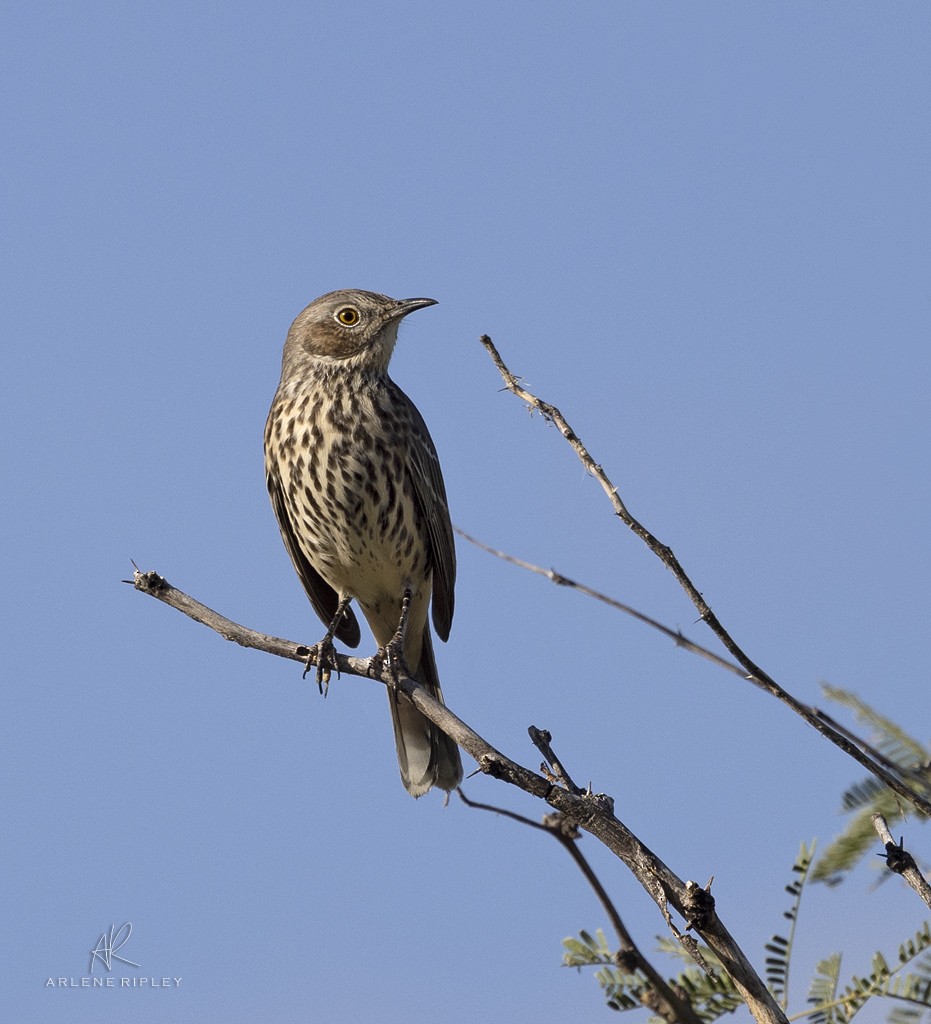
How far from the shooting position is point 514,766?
14.6 ft

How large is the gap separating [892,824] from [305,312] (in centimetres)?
678

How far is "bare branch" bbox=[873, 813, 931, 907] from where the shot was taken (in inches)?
126

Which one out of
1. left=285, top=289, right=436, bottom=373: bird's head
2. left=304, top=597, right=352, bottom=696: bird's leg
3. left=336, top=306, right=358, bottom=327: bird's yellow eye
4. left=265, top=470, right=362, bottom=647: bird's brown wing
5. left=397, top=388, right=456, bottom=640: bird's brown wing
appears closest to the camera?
left=304, top=597, right=352, bottom=696: bird's leg

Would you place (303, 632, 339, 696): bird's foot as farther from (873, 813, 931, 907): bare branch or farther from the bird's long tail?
(873, 813, 931, 907): bare branch

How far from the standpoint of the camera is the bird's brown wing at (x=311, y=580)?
861 cm

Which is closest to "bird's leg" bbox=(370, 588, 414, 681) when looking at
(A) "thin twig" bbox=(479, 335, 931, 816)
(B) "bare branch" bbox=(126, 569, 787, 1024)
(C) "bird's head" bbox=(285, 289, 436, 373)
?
(B) "bare branch" bbox=(126, 569, 787, 1024)

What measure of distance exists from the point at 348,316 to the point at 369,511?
1756mm

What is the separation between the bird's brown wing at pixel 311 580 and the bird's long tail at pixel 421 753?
622 mm

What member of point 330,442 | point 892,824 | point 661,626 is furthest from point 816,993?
point 330,442

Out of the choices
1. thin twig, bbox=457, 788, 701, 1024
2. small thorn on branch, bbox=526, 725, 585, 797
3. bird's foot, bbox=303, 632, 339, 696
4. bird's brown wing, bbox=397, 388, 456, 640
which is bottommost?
thin twig, bbox=457, 788, 701, 1024

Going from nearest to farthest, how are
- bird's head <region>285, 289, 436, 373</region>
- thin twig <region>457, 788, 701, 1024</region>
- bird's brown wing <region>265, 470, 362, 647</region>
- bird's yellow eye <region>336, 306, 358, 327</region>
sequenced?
thin twig <region>457, 788, 701, 1024</region> → bird's brown wing <region>265, 470, 362, 647</region> → bird's head <region>285, 289, 436, 373</region> → bird's yellow eye <region>336, 306, 358, 327</region>

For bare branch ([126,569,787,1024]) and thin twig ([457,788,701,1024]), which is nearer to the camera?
thin twig ([457,788,701,1024])

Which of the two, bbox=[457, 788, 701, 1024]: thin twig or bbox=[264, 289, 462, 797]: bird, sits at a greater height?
bbox=[264, 289, 462, 797]: bird

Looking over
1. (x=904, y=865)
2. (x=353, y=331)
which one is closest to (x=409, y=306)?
(x=353, y=331)
